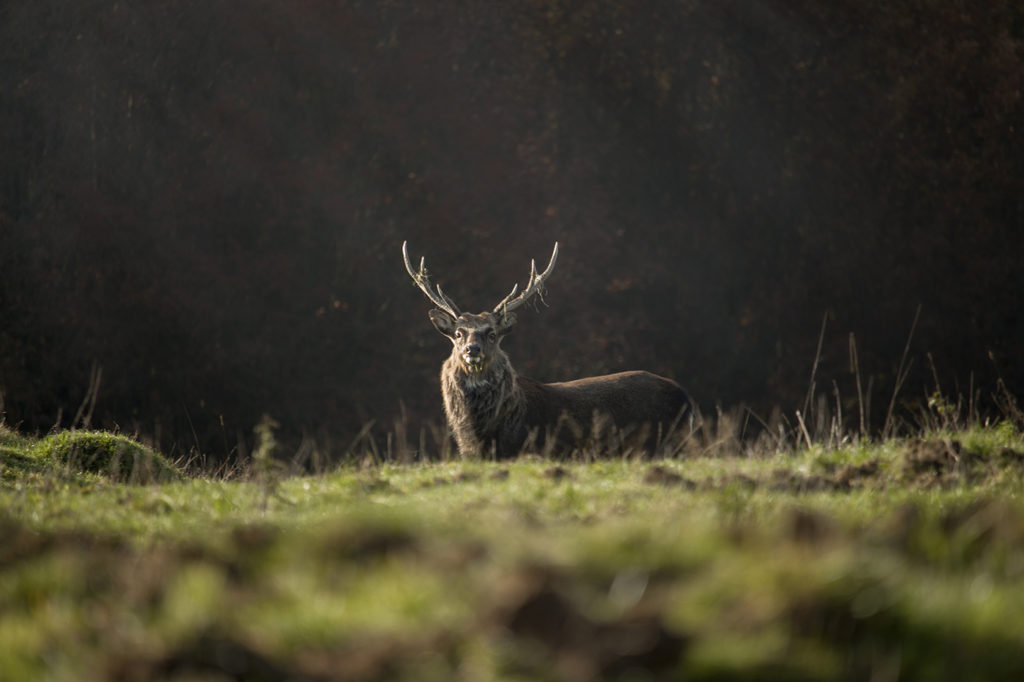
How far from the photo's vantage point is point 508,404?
33.4 feet

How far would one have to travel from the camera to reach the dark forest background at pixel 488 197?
50.9 feet

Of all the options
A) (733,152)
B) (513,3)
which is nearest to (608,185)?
(733,152)

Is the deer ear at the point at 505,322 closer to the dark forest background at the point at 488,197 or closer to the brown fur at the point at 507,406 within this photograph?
the brown fur at the point at 507,406

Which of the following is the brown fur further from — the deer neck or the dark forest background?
the dark forest background

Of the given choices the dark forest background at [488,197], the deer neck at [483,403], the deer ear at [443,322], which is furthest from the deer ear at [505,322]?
the dark forest background at [488,197]

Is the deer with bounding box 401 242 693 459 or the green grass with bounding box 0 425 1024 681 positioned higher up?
the green grass with bounding box 0 425 1024 681

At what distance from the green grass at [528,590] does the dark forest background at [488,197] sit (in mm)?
9766

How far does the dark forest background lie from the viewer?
1552 centimetres

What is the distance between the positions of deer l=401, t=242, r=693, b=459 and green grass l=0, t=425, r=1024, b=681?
395cm

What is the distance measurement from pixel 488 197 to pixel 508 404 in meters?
6.69

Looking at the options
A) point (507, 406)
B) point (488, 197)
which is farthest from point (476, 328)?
point (488, 197)

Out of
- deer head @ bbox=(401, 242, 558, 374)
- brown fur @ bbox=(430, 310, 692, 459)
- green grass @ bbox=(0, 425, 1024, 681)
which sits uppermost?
green grass @ bbox=(0, 425, 1024, 681)

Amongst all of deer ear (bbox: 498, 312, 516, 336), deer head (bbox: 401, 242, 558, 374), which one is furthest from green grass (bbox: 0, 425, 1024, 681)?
deer ear (bbox: 498, 312, 516, 336)

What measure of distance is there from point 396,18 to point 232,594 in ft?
47.5
